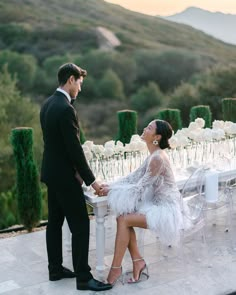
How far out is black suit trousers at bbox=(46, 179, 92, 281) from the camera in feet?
12.0

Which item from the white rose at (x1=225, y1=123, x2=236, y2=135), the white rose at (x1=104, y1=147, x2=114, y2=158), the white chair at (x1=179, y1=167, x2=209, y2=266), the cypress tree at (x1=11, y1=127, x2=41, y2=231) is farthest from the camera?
the cypress tree at (x1=11, y1=127, x2=41, y2=231)

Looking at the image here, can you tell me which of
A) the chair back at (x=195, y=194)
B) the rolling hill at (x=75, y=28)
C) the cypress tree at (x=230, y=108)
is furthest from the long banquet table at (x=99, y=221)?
the rolling hill at (x=75, y=28)

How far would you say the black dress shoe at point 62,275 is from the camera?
3990mm

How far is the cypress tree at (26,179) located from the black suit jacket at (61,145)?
1.44 meters

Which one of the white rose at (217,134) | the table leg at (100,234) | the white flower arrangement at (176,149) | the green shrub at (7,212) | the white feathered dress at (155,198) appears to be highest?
the white rose at (217,134)

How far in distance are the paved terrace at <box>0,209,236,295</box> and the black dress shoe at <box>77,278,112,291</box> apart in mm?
32

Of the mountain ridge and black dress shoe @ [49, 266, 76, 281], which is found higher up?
the mountain ridge

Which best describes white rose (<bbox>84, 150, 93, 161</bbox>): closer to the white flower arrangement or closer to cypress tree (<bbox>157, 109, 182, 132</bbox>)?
the white flower arrangement

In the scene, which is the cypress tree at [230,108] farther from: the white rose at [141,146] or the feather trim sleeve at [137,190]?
the feather trim sleeve at [137,190]

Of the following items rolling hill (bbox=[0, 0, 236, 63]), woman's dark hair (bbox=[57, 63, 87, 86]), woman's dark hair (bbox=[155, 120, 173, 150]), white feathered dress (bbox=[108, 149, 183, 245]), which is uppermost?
rolling hill (bbox=[0, 0, 236, 63])

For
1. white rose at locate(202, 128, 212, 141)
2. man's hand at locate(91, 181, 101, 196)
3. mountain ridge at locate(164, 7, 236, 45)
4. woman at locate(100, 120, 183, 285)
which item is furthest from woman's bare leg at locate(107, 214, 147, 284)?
mountain ridge at locate(164, 7, 236, 45)

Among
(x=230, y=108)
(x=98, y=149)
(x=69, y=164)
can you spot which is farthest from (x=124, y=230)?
(x=230, y=108)

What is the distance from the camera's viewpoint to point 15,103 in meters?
10.5

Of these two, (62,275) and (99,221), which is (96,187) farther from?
(62,275)
